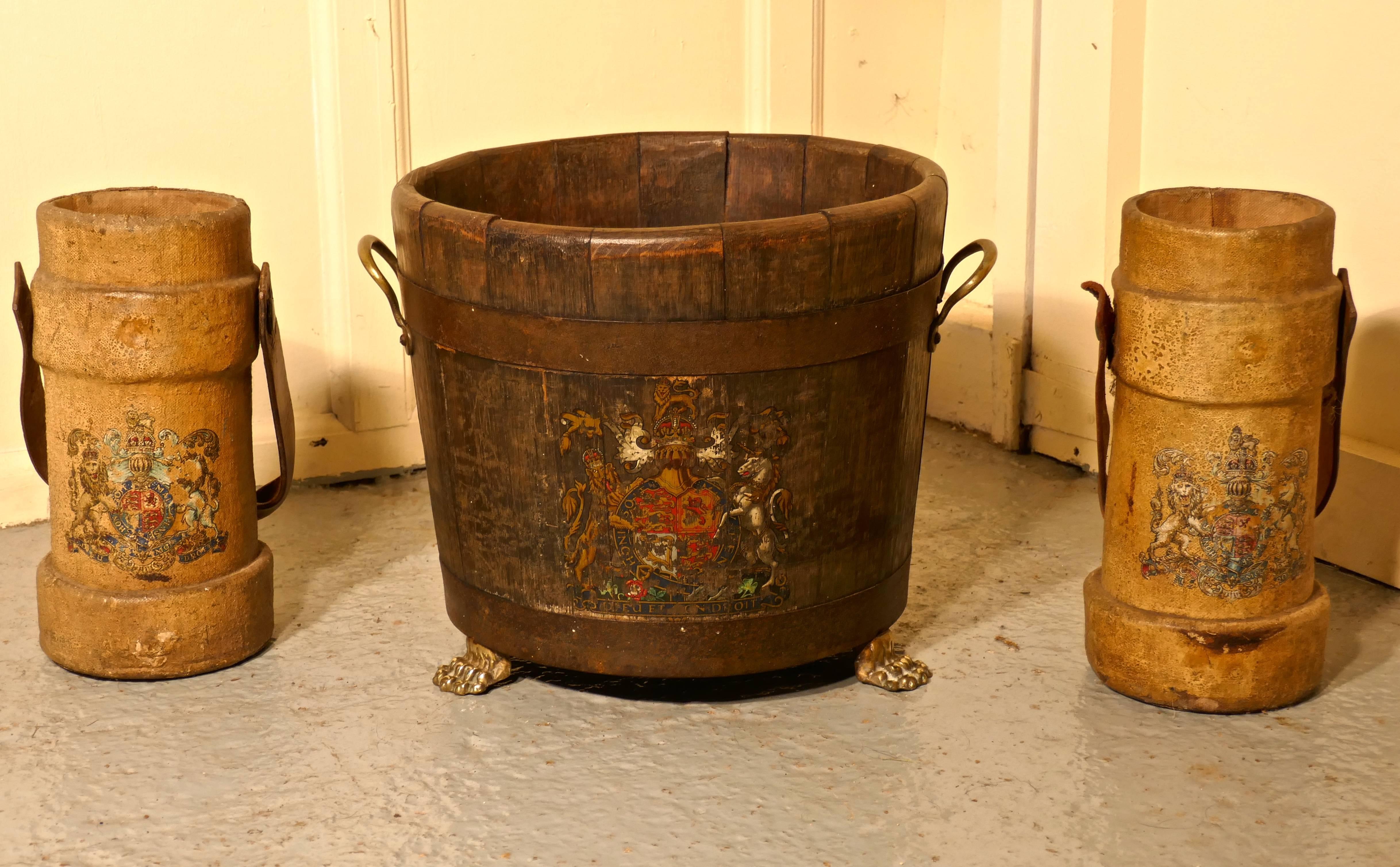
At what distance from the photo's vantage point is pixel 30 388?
263 cm

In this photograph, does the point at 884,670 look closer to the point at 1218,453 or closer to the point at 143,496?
the point at 1218,453

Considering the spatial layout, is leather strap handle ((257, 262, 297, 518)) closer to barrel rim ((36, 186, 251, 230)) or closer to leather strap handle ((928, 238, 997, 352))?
barrel rim ((36, 186, 251, 230))

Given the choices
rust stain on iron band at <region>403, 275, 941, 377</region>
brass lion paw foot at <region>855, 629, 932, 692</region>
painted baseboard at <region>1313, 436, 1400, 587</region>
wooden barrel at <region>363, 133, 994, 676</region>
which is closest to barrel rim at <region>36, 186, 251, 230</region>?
wooden barrel at <region>363, 133, 994, 676</region>

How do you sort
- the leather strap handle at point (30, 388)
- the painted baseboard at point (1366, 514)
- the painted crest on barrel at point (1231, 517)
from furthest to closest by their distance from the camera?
1. the painted baseboard at point (1366, 514)
2. the leather strap handle at point (30, 388)
3. the painted crest on barrel at point (1231, 517)

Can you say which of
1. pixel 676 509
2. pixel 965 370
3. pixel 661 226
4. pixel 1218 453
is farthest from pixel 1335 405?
pixel 965 370

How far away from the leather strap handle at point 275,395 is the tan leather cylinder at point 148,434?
0.06 feet

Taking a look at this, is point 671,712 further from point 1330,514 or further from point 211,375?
point 1330,514

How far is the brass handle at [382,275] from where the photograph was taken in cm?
243

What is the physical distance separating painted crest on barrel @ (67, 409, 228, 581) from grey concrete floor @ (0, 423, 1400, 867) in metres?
0.23

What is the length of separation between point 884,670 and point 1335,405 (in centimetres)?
82

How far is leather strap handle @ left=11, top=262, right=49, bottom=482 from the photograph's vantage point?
2508 mm

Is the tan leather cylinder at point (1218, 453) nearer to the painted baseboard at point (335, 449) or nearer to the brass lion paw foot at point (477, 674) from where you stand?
the brass lion paw foot at point (477, 674)

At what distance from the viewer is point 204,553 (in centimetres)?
254

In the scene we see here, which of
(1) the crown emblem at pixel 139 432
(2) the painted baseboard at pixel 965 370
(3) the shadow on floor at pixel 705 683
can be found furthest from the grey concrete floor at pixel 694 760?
(2) the painted baseboard at pixel 965 370
